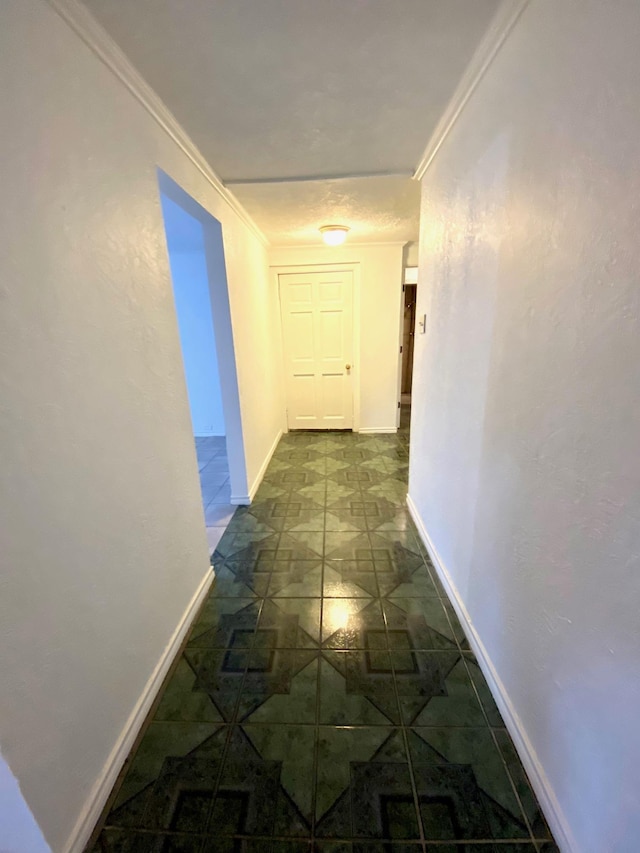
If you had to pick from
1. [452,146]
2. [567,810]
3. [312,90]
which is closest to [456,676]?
[567,810]

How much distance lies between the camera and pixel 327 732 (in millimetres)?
1231

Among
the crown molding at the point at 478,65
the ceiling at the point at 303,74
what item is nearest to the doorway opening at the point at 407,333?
the ceiling at the point at 303,74

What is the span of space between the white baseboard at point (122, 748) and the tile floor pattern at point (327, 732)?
4cm

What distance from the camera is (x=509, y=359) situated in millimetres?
1143

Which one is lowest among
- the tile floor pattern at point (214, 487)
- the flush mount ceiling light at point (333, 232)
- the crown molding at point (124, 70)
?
the tile floor pattern at point (214, 487)

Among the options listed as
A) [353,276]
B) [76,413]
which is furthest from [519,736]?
[353,276]

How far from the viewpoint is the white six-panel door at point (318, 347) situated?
4.09m

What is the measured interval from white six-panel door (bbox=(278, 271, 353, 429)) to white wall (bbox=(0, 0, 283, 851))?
2.67m

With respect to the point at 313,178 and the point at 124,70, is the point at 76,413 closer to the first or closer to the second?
the point at 124,70

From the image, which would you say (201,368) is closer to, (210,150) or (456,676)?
(210,150)

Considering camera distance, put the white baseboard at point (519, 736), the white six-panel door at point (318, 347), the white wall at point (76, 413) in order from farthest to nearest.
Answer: the white six-panel door at point (318, 347)
the white baseboard at point (519, 736)
the white wall at point (76, 413)

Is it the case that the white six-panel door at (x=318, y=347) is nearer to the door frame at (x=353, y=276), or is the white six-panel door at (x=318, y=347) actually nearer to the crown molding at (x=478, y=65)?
the door frame at (x=353, y=276)

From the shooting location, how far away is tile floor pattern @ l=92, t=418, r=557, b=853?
100cm

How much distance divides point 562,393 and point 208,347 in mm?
4142
